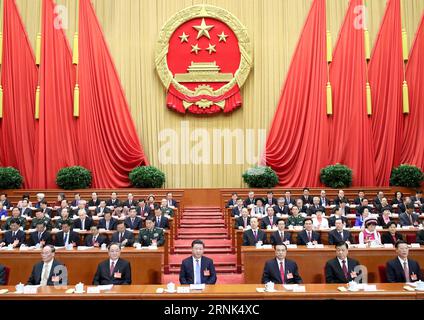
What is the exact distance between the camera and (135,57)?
1313cm

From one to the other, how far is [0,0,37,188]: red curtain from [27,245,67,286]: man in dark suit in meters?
7.91

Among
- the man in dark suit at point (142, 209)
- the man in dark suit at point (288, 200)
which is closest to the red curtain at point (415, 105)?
the man in dark suit at point (288, 200)

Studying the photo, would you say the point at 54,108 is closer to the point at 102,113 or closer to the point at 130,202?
the point at 102,113

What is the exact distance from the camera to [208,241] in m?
8.48

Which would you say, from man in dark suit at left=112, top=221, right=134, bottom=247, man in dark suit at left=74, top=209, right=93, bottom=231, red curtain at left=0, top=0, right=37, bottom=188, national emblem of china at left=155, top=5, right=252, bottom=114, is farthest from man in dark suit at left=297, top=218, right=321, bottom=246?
red curtain at left=0, top=0, right=37, bottom=188

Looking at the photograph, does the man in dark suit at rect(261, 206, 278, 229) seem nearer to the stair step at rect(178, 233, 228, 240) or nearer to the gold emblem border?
the stair step at rect(178, 233, 228, 240)

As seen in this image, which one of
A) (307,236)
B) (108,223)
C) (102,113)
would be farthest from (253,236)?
(102,113)

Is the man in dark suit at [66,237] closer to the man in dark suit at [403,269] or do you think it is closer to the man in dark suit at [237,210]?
the man in dark suit at [237,210]

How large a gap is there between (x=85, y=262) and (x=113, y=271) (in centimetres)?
93

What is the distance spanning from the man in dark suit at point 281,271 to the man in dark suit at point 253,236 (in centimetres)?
173

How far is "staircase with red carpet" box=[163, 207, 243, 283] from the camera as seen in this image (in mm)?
6977
